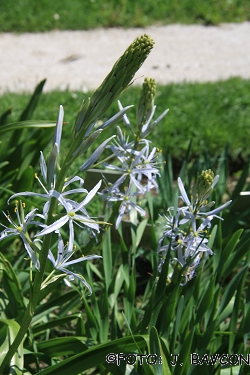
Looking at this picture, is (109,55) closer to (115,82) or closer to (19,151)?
(19,151)

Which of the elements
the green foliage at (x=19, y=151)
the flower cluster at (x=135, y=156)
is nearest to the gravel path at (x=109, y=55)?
the green foliage at (x=19, y=151)

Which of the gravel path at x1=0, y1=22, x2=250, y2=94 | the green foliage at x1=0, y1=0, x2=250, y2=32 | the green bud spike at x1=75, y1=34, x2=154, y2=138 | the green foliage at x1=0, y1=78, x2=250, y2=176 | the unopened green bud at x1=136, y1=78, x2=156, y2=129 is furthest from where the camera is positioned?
the green foliage at x1=0, y1=0, x2=250, y2=32

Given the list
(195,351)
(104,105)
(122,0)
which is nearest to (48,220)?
(104,105)

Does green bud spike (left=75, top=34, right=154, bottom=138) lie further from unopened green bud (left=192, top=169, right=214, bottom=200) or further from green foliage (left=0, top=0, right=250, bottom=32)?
green foliage (left=0, top=0, right=250, bottom=32)

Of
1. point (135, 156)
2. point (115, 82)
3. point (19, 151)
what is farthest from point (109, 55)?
point (115, 82)

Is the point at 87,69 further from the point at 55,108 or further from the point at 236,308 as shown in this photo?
the point at 236,308

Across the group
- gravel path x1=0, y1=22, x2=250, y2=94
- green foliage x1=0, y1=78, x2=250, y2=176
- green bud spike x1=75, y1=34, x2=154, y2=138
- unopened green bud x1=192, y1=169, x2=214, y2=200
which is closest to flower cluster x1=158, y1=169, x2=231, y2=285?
unopened green bud x1=192, y1=169, x2=214, y2=200

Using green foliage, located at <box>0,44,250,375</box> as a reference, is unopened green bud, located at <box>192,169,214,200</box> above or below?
above
